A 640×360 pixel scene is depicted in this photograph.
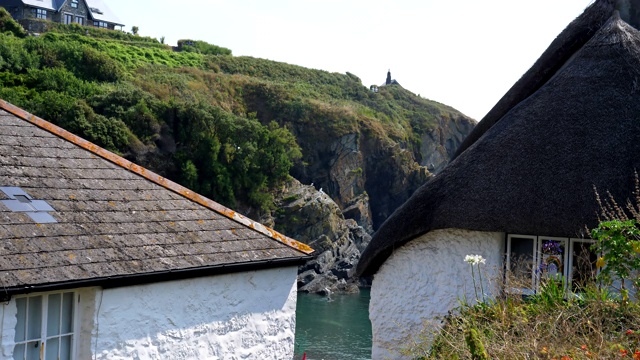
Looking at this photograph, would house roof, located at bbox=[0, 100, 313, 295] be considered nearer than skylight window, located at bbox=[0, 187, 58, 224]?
Yes

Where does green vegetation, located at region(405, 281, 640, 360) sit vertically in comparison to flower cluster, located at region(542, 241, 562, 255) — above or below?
below

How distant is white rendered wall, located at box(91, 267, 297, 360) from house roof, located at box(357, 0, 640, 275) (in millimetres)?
1698

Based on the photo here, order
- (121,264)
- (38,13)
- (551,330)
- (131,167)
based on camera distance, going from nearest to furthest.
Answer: (551,330) → (121,264) → (131,167) → (38,13)

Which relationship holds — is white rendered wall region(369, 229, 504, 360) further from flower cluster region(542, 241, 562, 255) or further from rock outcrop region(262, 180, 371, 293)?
rock outcrop region(262, 180, 371, 293)

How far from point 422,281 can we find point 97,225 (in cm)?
447

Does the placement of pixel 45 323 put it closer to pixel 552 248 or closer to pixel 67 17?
pixel 552 248

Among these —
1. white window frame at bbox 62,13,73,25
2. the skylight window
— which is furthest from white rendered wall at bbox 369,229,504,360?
white window frame at bbox 62,13,73,25

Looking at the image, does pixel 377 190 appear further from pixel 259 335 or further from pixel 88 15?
pixel 259 335

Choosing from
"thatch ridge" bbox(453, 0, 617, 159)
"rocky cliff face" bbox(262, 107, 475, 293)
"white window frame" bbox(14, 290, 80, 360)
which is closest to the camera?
"white window frame" bbox(14, 290, 80, 360)

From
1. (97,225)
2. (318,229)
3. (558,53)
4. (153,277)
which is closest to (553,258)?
(558,53)

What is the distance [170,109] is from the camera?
162 feet

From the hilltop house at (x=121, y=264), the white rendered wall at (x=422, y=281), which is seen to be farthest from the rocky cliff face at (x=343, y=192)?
the hilltop house at (x=121, y=264)

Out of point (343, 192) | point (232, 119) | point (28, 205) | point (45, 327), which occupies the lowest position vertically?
point (343, 192)

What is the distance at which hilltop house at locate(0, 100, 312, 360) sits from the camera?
7090mm
